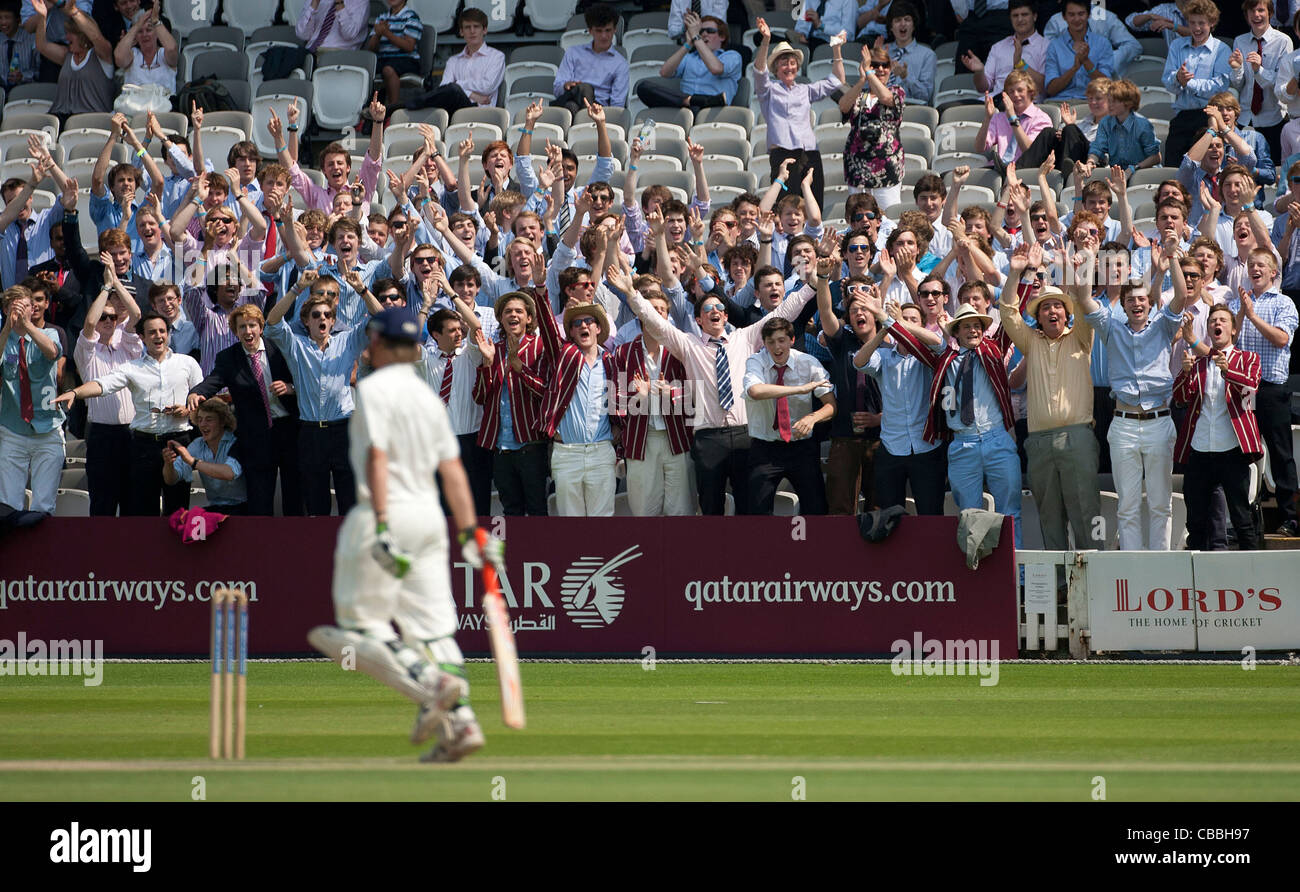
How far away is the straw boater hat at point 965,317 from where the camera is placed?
1584 centimetres

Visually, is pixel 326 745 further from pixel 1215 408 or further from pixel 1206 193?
pixel 1206 193

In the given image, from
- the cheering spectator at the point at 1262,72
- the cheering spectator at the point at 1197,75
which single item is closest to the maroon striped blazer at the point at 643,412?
the cheering spectator at the point at 1197,75

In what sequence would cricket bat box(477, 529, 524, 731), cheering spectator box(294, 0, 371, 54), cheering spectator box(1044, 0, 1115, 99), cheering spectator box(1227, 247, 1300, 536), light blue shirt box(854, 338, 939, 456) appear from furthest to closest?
cheering spectator box(294, 0, 371, 54)
cheering spectator box(1044, 0, 1115, 99)
cheering spectator box(1227, 247, 1300, 536)
light blue shirt box(854, 338, 939, 456)
cricket bat box(477, 529, 524, 731)

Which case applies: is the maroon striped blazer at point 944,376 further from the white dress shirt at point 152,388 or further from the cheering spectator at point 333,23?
the cheering spectator at point 333,23

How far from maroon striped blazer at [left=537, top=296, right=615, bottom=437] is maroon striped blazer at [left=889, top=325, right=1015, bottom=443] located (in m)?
3.10

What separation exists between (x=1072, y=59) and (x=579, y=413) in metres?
9.39

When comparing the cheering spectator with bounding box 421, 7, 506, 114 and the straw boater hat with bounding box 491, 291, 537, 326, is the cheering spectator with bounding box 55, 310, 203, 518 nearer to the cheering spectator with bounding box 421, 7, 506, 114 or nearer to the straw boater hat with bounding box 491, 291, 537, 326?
the straw boater hat with bounding box 491, 291, 537, 326

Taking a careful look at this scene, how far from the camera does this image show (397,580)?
8633 millimetres

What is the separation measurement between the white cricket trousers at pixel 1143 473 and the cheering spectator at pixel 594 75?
979 centimetres

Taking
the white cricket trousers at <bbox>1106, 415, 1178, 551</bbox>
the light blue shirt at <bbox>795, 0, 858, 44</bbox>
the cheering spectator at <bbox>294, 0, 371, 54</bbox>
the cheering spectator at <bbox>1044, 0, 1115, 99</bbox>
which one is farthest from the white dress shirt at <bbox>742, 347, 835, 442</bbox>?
the cheering spectator at <bbox>294, 0, 371, 54</bbox>

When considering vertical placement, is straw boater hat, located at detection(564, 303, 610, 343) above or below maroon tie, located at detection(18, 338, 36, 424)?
above

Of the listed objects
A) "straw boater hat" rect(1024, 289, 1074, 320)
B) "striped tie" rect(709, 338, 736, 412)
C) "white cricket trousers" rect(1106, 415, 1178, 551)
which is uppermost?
"straw boater hat" rect(1024, 289, 1074, 320)

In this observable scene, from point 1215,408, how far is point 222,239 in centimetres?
1011

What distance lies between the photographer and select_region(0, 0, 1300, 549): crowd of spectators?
52.1 ft
